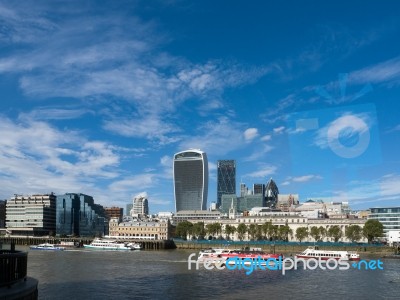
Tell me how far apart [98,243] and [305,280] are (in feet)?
359

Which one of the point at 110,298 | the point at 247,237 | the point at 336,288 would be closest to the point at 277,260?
the point at 336,288

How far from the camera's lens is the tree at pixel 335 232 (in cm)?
17330

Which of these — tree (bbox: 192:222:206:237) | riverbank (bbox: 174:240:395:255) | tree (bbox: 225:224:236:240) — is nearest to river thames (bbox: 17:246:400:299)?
riverbank (bbox: 174:240:395:255)

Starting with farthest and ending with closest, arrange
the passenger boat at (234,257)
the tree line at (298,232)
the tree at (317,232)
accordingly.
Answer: the tree at (317,232) → the tree line at (298,232) → the passenger boat at (234,257)

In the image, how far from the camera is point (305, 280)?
198 ft

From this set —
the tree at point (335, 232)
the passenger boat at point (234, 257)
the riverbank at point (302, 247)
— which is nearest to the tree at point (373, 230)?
the riverbank at point (302, 247)

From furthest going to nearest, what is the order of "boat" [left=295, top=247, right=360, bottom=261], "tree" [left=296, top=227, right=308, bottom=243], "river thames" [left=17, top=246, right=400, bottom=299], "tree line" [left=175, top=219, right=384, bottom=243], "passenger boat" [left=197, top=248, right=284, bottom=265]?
"tree" [left=296, top=227, right=308, bottom=243], "tree line" [left=175, top=219, right=384, bottom=243], "boat" [left=295, top=247, right=360, bottom=261], "passenger boat" [left=197, top=248, right=284, bottom=265], "river thames" [left=17, top=246, right=400, bottom=299]

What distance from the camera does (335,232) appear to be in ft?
567

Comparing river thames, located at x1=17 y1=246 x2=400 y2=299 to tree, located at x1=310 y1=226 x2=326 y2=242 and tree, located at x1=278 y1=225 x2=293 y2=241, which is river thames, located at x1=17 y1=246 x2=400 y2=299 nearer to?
tree, located at x1=310 y1=226 x2=326 y2=242

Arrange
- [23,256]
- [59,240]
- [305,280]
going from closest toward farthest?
[23,256] < [305,280] < [59,240]

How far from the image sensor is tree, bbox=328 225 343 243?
6823 inches

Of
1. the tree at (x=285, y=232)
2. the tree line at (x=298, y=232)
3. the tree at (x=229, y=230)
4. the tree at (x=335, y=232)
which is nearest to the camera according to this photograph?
the tree line at (x=298, y=232)

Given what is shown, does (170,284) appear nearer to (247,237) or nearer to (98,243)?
(98,243)

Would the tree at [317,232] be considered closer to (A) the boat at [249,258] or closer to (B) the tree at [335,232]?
(B) the tree at [335,232]
